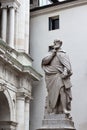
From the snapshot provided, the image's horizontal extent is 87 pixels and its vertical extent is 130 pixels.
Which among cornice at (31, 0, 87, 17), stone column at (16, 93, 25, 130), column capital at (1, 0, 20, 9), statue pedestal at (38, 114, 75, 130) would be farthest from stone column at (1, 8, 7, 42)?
statue pedestal at (38, 114, 75, 130)

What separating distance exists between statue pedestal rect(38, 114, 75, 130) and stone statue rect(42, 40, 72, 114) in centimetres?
Answer: 20

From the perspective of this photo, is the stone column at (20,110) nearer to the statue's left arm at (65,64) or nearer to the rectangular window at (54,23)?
the rectangular window at (54,23)

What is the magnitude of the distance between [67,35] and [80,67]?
3.01 meters

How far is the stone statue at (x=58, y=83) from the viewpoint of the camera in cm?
1195

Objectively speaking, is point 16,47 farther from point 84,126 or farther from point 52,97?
point 52,97

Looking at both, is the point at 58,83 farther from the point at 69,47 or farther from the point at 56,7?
the point at 56,7

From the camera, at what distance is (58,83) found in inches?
473

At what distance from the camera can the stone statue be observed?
1195cm

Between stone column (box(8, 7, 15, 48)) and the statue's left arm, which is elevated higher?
stone column (box(8, 7, 15, 48))

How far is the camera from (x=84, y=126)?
92.2 feet

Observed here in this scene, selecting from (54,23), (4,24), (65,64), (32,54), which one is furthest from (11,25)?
(65,64)

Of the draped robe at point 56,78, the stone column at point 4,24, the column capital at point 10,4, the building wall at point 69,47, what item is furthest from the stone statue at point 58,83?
the column capital at point 10,4

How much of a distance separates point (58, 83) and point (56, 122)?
1213mm

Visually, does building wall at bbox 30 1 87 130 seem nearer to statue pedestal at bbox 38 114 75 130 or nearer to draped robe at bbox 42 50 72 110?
draped robe at bbox 42 50 72 110
